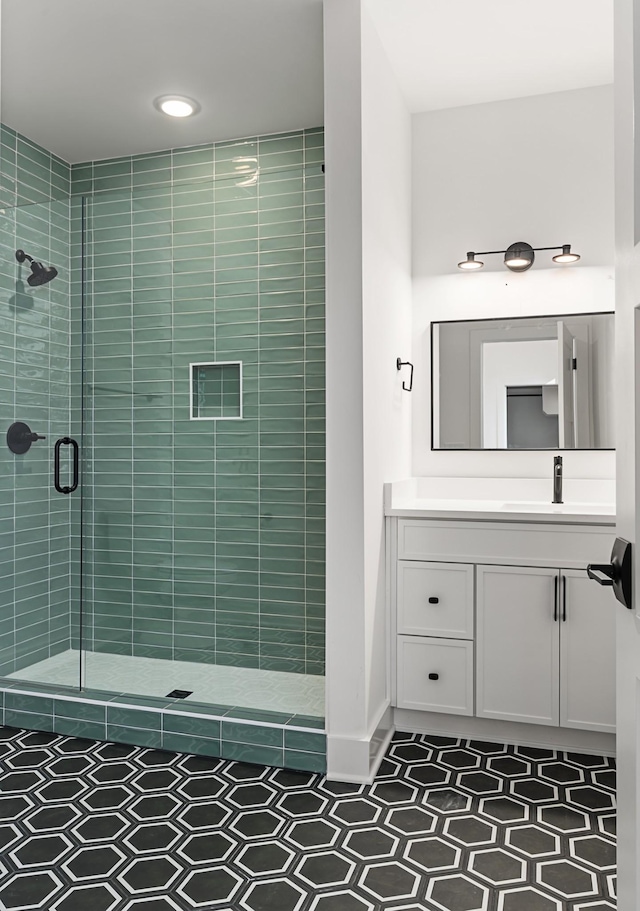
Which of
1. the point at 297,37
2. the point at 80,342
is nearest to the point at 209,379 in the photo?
the point at 80,342

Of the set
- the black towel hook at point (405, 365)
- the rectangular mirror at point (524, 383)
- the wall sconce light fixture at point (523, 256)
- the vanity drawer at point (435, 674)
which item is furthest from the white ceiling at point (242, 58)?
the vanity drawer at point (435, 674)

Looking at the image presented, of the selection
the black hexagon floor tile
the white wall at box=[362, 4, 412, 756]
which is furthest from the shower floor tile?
the white wall at box=[362, 4, 412, 756]

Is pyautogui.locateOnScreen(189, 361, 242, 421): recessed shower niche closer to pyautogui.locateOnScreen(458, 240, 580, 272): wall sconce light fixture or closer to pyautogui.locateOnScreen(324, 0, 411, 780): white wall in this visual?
pyautogui.locateOnScreen(324, 0, 411, 780): white wall

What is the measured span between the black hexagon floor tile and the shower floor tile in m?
0.23

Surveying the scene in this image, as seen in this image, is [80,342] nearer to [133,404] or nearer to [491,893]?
[133,404]

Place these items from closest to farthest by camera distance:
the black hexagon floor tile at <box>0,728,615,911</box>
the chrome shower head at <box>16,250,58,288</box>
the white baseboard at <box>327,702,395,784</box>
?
1. the black hexagon floor tile at <box>0,728,615,911</box>
2. the white baseboard at <box>327,702,395,784</box>
3. the chrome shower head at <box>16,250,58,288</box>

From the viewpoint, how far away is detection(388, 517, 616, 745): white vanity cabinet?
250cm

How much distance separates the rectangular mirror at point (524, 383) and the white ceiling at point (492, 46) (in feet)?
3.39

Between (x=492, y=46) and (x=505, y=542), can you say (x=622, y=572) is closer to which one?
(x=505, y=542)

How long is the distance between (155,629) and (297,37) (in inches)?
Answer: 96.6

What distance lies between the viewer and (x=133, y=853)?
1890mm

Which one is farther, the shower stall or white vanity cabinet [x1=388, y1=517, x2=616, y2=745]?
the shower stall

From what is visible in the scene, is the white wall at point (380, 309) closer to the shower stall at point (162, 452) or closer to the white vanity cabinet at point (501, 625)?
the white vanity cabinet at point (501, 625)

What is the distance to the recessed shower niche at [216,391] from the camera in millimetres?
2697
